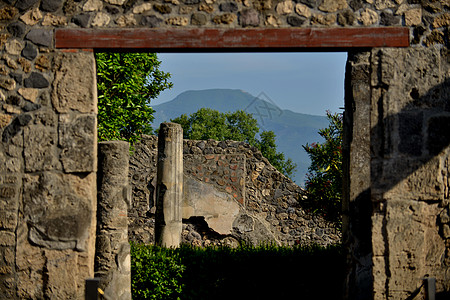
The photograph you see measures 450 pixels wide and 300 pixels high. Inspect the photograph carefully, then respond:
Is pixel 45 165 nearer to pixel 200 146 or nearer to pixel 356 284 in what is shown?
pixel 356 284

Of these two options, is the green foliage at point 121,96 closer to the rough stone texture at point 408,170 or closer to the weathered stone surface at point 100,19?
the weathered stone surface at point 100,19

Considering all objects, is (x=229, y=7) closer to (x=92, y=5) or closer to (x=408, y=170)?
(x=92, y=5)

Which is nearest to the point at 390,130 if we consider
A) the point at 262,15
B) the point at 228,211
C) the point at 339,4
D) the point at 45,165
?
the point at 339,4

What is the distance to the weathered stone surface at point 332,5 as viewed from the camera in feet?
18.9

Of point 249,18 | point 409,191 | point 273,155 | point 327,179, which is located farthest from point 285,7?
point 273,155

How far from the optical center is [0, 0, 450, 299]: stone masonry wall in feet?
18.7

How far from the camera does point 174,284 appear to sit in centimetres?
838

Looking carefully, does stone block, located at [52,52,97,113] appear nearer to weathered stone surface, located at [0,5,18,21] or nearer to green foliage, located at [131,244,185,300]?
weathered stone surface, located at [0,5,18,21]

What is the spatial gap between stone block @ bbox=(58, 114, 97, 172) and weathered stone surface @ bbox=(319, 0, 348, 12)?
248 centimetres

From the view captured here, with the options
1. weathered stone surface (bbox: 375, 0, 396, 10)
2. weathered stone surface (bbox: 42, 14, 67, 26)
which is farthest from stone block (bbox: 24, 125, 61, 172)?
weathered stone surface (bbox: 375, 0, 396, 10)

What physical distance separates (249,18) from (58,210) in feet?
8.63

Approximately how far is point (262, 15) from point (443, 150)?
2182 mm

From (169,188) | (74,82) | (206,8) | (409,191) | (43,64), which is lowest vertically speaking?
(409,191)

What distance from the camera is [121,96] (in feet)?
42.2
